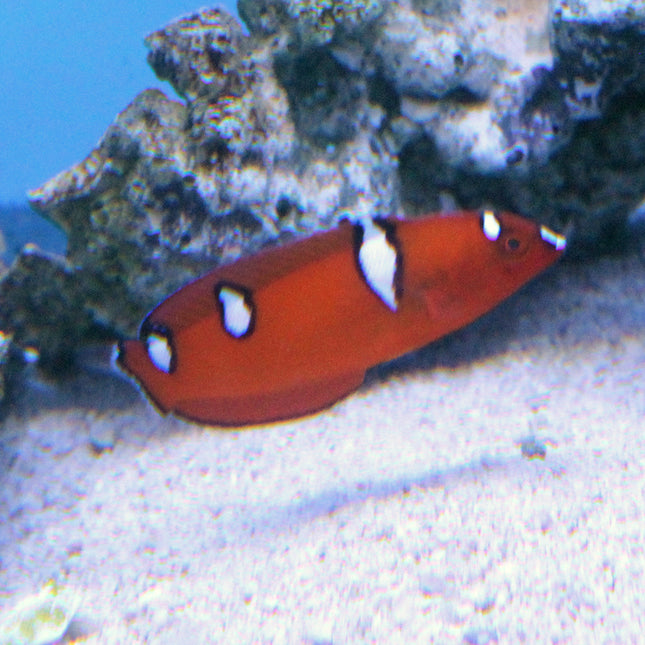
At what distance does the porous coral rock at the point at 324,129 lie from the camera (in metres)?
3.01

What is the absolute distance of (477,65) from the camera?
3135mm

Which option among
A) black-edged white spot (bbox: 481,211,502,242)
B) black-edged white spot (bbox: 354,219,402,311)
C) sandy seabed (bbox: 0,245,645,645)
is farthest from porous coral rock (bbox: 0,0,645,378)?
black-edged white spot (bbox: 481,211,502,242)

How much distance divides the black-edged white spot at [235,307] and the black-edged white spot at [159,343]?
200mm

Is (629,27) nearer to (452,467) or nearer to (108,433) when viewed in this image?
(452,467)

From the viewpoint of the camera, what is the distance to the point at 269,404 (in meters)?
2.06

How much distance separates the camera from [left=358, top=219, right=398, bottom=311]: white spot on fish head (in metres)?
1.92

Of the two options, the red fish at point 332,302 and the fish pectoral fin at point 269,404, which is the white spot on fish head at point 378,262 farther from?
the fish pectoral fin at point 269,404

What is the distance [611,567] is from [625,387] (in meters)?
1.82

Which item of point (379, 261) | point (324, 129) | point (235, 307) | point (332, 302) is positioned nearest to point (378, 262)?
point (379, 261)

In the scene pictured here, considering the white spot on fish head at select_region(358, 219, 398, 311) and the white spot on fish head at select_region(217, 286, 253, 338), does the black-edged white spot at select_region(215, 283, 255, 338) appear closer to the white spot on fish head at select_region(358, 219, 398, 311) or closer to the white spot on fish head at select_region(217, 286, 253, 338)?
the white spot on fish head at select_region(217, 286, 253, 338)

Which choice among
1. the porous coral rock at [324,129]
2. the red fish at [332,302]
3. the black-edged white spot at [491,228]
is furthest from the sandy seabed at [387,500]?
the black-edged white spot at [491,228]

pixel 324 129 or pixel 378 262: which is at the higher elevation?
pixel 378 262

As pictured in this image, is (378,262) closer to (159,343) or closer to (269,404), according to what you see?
(269,404)

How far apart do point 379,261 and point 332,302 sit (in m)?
0.20
